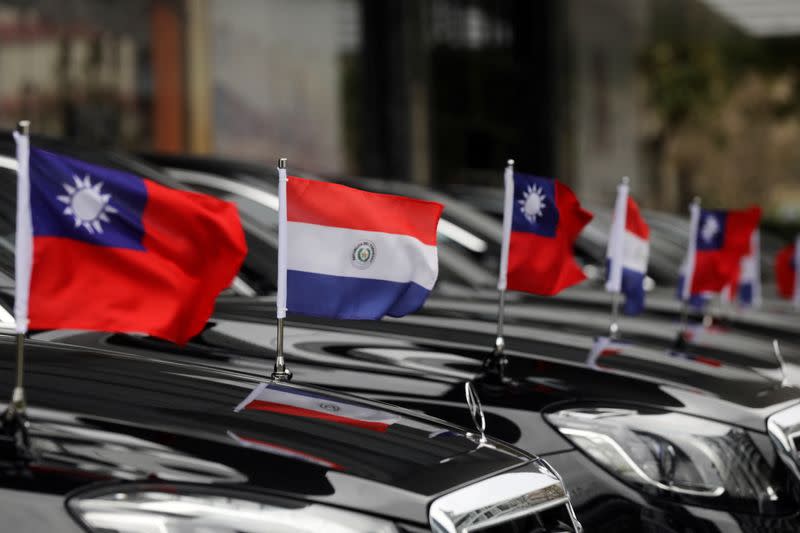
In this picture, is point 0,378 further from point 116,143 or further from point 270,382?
point 116,143

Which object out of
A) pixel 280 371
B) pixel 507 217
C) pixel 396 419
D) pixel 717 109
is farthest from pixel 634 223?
pixel 717 109

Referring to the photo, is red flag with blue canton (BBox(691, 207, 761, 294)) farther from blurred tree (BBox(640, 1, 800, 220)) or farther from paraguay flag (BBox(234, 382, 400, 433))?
blurred tree (BBox(640, 1, 800, 220))

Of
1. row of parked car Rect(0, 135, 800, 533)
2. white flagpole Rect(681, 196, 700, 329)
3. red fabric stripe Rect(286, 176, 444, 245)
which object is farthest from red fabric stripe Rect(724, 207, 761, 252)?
red fabric stripe Rect(286, 176, 444, 245)

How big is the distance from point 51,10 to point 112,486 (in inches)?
384

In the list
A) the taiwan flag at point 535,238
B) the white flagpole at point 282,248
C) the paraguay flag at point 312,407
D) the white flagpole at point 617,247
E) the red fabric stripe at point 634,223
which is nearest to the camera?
the paraguay flag at point 312,407

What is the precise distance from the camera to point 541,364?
4.13m

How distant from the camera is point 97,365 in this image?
2904 millimetres

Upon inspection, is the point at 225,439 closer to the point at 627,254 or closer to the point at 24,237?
the point at 24,237

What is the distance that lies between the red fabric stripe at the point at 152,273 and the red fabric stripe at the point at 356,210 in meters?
0.48

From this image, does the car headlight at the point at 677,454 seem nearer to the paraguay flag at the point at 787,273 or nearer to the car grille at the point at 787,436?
the car grille at the point at 787,436

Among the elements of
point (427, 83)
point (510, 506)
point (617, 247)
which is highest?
point (427, 83)

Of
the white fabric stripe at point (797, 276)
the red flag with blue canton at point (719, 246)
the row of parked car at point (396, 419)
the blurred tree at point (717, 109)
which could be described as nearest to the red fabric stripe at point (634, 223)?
the row of parked car at point (396, 419)

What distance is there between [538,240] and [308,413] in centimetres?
219

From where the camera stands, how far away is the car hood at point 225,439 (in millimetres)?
2383
